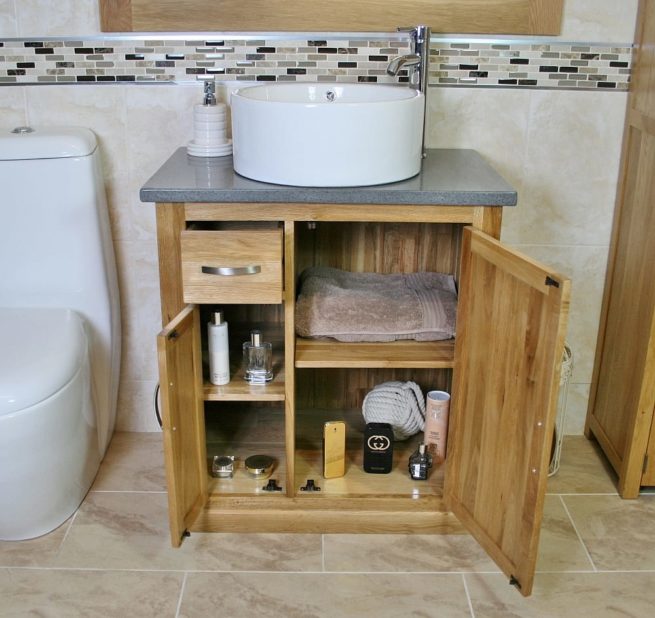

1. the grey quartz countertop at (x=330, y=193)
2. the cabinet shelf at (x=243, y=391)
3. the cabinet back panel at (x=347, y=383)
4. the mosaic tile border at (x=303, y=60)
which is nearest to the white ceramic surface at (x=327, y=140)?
the grey quartz countertop at (x=330, y=193)

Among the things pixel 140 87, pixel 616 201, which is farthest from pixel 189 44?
pixel 616 201

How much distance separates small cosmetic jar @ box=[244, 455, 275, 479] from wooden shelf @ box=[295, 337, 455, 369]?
0.31 metres

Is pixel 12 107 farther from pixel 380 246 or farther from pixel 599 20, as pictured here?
pixel 599 20

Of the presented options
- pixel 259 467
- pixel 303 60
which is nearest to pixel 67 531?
pixel 259 467

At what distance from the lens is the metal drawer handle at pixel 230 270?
65.7 inches

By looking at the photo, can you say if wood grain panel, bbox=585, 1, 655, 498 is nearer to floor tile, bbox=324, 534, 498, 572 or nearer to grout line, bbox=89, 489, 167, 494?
floor tile, bbox=324, 534, 498, 572

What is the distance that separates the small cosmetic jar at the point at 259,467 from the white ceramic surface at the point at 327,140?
0.68 meters

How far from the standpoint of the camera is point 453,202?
167cm

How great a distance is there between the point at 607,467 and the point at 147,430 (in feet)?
3.96

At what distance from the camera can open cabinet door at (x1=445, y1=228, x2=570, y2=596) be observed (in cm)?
145

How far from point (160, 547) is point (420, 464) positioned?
1.98 ft

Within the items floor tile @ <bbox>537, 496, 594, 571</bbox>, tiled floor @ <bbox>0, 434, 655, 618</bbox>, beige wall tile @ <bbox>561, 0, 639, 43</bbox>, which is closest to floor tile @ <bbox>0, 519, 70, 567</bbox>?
tiled floor @ <bbox>0, 434, 655, 618</bbox>

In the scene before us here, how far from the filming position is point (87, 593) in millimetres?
1722

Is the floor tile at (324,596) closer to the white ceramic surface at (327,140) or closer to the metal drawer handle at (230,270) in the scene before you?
the metal drawer handle at (230,270)
